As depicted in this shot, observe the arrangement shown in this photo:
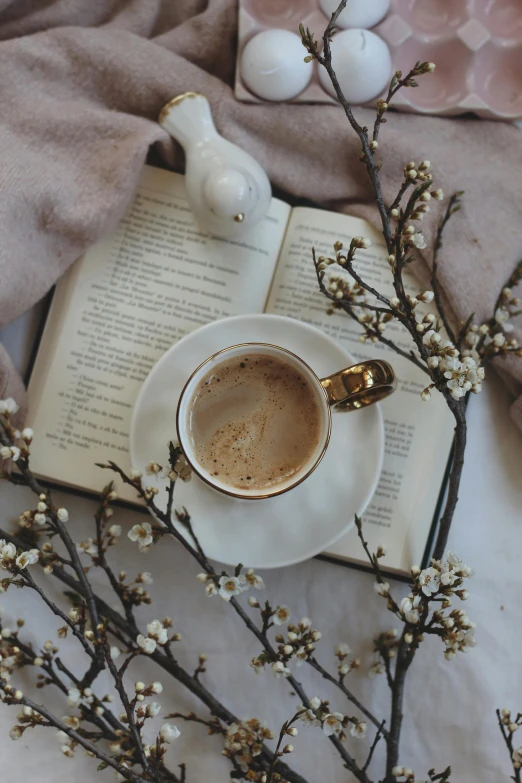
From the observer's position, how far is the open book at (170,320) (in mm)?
790

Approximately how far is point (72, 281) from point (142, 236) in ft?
0.33

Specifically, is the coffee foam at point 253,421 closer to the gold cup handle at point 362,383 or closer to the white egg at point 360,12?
the gold cup handle at point 362,383

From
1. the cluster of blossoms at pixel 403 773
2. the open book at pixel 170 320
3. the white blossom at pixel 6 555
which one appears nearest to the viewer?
the white blossom at pixel 6 555

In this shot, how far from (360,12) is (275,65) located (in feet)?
0.37

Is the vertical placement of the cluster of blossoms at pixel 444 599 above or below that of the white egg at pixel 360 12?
below

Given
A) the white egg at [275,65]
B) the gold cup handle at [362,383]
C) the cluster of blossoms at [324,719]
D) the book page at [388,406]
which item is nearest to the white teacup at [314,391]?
the gold cup handle at [362,383]

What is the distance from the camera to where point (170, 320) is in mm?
812

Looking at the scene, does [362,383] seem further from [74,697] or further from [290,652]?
[74,697]

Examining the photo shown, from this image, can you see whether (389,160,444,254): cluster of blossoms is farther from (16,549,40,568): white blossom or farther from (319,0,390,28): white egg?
(16,549,40,568): white blossom

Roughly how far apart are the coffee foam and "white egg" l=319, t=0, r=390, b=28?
0.39 m

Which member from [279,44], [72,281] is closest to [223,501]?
[72,281]

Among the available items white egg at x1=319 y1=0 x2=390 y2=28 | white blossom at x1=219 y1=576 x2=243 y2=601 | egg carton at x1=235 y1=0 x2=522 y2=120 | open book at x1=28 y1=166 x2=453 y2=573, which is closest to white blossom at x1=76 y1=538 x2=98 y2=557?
open book at x1=28 y1=166 x2=453 y2=573

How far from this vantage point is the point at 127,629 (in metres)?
0.74

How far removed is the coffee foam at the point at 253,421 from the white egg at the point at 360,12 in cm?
39
